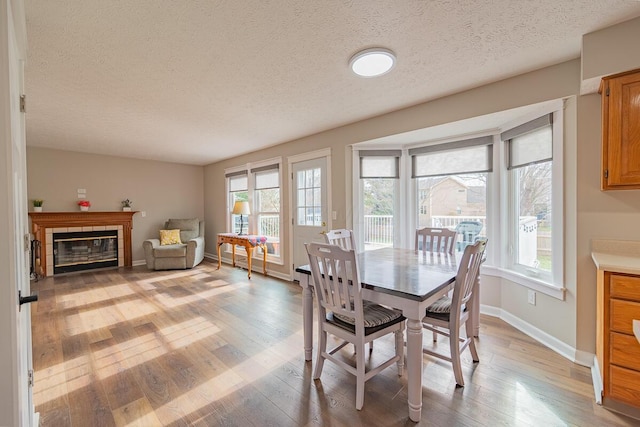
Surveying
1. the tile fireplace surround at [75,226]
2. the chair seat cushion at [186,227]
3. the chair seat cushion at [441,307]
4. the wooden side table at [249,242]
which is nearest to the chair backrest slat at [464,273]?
the chair seat cushion at [441,307]

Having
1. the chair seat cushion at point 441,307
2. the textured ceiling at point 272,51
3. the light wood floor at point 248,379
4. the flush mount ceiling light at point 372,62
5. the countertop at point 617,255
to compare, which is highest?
the textured ceiling at point 272,51

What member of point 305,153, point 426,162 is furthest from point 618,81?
point 305,153

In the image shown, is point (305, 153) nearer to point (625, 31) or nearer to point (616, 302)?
point (625, 31)

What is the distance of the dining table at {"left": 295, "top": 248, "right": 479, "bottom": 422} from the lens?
1.57 metres

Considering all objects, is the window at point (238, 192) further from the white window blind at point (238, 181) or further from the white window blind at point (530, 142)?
the white window blind at point (530, 142)

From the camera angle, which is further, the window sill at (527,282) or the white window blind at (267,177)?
the white window blind at (267,177)

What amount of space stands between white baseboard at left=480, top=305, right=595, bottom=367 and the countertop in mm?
787

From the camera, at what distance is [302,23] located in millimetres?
1695

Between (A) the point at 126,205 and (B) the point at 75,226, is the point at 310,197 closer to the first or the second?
(A) the point at 126,205

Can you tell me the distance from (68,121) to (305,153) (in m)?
3.07

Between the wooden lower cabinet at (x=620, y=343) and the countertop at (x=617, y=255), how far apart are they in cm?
5

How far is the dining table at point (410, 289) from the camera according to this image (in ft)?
5.15

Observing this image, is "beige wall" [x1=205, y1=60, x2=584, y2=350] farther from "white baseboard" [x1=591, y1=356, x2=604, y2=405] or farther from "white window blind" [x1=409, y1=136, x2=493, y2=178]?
"white window blind" [x1=409, y1=136, x2=493, y2=178]

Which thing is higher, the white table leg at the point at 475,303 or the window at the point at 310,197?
the window at the point at 310,197
